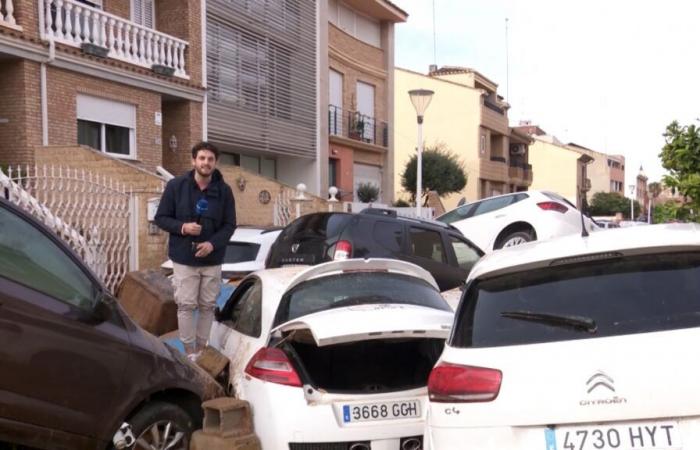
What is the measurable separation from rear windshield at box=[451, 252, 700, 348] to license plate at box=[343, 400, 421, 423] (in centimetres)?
113

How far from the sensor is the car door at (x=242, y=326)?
186 inches

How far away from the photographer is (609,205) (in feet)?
204

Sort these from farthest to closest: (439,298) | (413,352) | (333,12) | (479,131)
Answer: (479,131), (333,12), (439,298), (413,352)

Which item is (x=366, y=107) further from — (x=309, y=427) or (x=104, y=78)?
(x=309, y=427)

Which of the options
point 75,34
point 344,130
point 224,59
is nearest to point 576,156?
point 344,130

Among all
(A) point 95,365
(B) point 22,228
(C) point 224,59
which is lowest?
(A) point 95,365

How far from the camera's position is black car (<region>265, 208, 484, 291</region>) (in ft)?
26.6

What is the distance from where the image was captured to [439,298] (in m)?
5.25

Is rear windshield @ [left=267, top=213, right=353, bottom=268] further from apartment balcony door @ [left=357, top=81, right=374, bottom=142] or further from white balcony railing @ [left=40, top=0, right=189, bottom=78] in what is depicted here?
apartment balcony door @ [left=357, top=81, right=374, bottom=142]

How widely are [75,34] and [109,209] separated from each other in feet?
17.9

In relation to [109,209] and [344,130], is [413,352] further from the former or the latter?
[344,130]

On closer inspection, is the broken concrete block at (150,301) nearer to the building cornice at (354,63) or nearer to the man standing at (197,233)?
the man standing at (197,233)

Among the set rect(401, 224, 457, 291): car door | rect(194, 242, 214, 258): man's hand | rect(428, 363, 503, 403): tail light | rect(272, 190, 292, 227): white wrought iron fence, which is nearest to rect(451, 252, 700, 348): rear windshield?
rect(428, 363, 503, 403): tail light

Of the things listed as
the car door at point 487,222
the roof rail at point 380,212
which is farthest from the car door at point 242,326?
the car door at point 487,222
